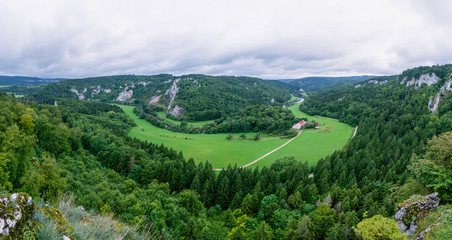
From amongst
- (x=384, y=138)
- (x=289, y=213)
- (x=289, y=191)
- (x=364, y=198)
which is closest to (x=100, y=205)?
(x=289, y=213)

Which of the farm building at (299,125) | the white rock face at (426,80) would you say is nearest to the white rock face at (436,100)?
the white rock face at (426,80)

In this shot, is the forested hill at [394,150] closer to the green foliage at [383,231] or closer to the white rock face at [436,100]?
the white rock face at [436,100]

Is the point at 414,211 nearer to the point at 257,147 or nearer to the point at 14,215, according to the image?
the point at 14,215

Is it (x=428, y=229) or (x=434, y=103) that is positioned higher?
(x=434, y=103)

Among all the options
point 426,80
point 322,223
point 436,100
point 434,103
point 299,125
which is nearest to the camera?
point 322,223

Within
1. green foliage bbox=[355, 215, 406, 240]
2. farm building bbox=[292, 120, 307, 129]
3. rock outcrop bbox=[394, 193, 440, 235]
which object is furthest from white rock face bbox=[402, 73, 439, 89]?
green foliage bbox=[355, 215, 406, 240]

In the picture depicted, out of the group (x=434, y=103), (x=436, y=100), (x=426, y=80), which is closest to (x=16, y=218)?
(x=436, y=100)
